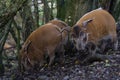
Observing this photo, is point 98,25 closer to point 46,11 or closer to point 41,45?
point 41,45

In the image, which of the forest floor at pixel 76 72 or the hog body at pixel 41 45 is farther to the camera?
the hog body at pixel 41 45

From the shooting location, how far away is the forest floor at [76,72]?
20.0 feet

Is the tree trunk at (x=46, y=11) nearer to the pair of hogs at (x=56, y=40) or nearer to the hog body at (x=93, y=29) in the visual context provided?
the pair of hogs at (x=56, y=40)

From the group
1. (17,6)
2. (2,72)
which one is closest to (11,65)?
(2,72)

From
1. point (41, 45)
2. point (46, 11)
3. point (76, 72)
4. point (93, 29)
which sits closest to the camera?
point (76, 72)

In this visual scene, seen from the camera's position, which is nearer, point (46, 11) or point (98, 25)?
point (98, 25)

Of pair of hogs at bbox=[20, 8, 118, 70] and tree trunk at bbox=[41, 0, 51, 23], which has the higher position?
tree trunk at bbox=[41, 0, 51, 23]

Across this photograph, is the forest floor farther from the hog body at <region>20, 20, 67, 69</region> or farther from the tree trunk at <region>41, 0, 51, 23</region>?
the tree trunk at <region>41, 0, 51, 23</region>

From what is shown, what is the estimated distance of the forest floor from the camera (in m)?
6.11

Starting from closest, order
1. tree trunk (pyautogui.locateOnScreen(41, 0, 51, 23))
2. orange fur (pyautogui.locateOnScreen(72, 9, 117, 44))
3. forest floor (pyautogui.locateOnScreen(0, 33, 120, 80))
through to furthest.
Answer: forest floor (pyautogui.locateOnScreen(0, 33, 120, 80)), orange fur (pyautogui.locateOnScreen(72, 9, 117, 44)), tree trunk (pyautogui.locateOnScreen(41, 0, 51, 23))

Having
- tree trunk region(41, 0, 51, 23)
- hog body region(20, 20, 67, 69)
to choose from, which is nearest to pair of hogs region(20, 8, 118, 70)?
hog body region(20, 20, 67, 69)

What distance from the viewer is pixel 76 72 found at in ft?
21.0

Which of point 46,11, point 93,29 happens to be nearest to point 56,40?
point 93,29

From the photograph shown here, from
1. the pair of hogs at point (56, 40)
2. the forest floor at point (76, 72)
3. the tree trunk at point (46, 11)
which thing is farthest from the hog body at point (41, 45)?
the tree trunk at point (46, 11)
